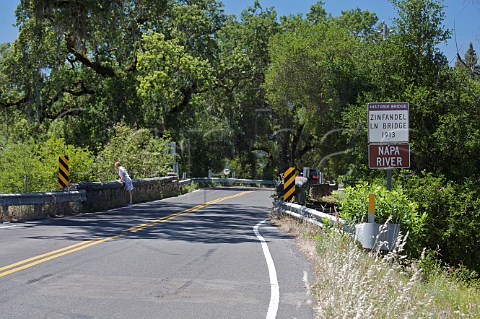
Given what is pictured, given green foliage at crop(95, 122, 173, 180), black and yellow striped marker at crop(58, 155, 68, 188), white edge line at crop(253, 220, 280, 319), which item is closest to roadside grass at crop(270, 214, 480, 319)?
white edge line at crop(253, 220, 280, 319)

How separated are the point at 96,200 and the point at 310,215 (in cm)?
1032

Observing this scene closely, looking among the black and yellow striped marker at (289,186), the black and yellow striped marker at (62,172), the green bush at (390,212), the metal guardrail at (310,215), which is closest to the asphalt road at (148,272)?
the metal guardrail at (310,215)

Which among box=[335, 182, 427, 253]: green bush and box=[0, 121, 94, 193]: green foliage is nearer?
box=[335, 182, 427, 253]: green bush

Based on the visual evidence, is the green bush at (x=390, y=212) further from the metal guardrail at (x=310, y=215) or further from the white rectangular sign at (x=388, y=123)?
the white rectangular sign at (x=388, y=123)

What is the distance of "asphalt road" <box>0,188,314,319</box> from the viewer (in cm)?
768

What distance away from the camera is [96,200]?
23.5 m

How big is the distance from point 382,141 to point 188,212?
1344 cm

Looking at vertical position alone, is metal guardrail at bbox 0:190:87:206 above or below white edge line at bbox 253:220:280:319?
above

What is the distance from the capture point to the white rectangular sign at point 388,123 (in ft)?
38.0

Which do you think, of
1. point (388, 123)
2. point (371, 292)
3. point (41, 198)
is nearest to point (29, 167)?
point (41, 198)

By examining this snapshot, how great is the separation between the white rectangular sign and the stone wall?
12.0 metres

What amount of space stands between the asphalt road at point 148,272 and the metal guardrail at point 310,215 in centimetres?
84

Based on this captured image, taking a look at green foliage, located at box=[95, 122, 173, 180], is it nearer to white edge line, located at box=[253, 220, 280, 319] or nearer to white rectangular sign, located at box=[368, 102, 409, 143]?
white edge line, located at box=[253, 220, 280, 319]

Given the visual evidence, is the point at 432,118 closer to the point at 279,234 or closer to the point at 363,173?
the point at 363,173
